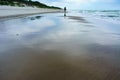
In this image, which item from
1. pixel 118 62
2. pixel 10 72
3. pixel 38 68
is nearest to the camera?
pixel 10 72

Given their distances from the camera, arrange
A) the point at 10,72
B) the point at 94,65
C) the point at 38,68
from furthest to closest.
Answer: the point at 94,65
the point at 38,68
the point at 10,72

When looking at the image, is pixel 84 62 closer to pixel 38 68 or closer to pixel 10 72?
pixel 38 68

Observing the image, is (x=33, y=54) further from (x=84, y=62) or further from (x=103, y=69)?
(x=103, y=69)

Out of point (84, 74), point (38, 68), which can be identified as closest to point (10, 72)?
point (38, 68)

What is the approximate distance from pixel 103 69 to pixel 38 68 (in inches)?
57.1

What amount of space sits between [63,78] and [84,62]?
42.4 inches

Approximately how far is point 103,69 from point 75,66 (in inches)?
24.9

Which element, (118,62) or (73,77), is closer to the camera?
(73,77)

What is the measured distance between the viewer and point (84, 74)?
333cm

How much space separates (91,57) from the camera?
4.45 meters

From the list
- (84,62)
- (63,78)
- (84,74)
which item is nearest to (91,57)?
(84,62)

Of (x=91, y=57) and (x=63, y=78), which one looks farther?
(x=91, y=57)

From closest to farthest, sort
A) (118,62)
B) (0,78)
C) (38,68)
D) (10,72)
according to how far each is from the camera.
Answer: (0,78), (10,72), (38,68), (118,62)

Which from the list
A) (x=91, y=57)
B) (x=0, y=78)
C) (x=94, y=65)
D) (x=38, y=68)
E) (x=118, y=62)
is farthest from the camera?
(x=91, y=57)
